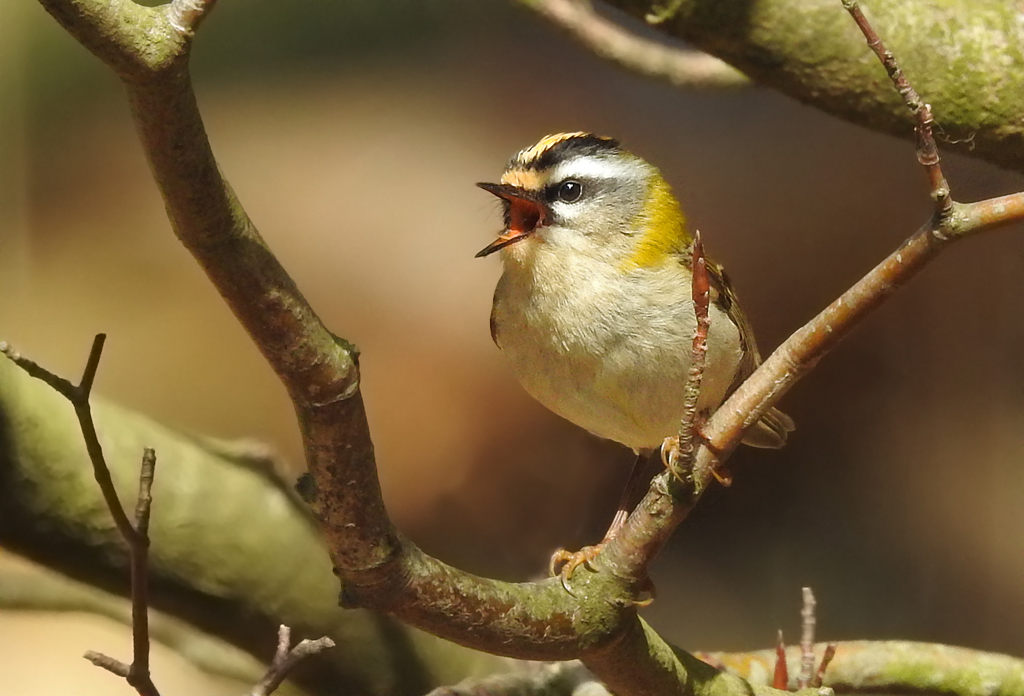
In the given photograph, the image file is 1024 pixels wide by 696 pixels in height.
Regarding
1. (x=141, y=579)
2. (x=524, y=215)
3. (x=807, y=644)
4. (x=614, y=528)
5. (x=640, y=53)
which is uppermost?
(x=640, y=53)

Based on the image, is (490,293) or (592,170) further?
(490,293)

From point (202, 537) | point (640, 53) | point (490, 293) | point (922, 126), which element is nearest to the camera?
point (922, 126)

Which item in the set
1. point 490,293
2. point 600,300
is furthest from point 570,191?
point 490,293

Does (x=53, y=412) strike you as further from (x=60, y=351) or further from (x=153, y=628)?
(x=60, y=351)

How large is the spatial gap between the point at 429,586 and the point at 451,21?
1.34 meters

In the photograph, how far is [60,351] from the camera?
1.72 metres

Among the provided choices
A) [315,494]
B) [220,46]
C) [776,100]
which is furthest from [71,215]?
[315,494]

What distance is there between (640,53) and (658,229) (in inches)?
17.6

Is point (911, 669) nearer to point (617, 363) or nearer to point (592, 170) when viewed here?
point (617, 363)

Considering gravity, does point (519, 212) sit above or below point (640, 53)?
below

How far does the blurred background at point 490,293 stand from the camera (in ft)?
5.28

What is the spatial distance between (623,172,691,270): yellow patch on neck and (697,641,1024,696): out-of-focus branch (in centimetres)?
43

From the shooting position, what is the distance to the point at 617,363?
0.83m

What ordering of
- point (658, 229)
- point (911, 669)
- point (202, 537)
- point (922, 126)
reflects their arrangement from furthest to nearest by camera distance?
point (202, 537) < point (911, 669) < point (658, 229) < point (922, 126)
